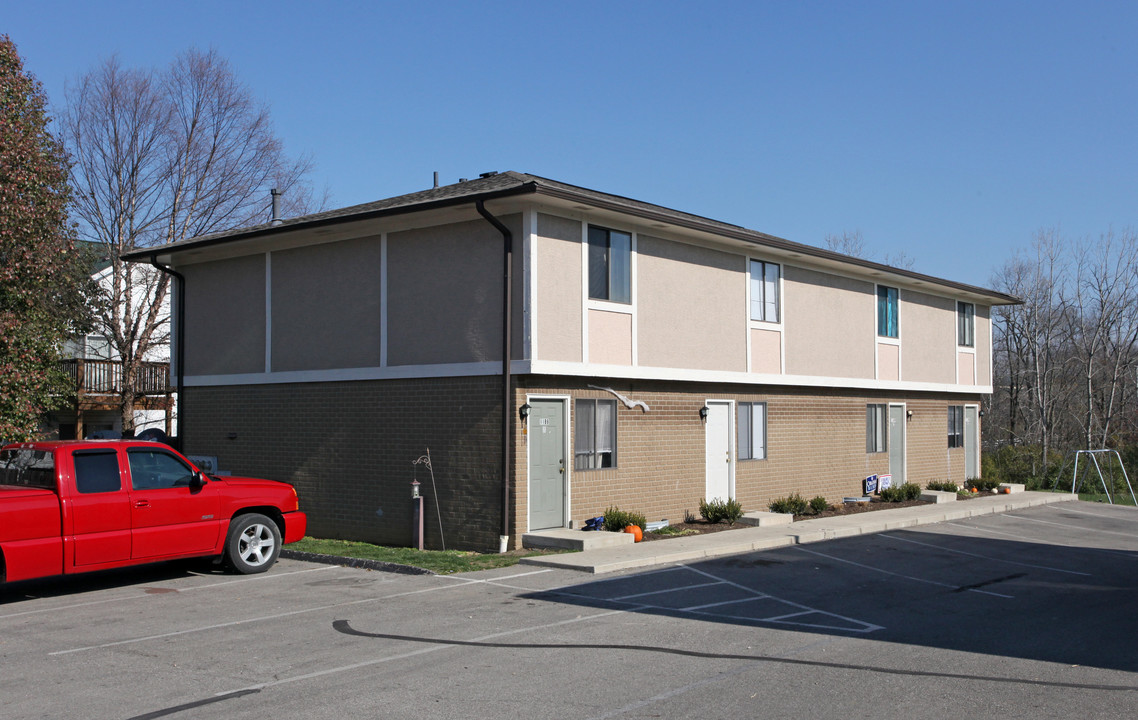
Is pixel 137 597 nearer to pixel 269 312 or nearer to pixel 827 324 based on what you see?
pixel 269 312

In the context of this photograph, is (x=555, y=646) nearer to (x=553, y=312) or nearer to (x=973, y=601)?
(x=973, y=601)

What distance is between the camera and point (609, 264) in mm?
16766

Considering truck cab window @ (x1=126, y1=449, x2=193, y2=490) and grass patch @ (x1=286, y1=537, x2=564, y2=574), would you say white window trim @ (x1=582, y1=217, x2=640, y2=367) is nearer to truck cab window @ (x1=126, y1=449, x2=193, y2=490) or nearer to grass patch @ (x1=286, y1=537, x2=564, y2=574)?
grass patch @ (x1=286, y1=537, x2=564, y2=574)

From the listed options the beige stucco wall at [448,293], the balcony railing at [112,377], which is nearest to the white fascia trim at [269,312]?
the beige stucco wall at [448,293]

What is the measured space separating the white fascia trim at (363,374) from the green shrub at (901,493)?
12247 mm

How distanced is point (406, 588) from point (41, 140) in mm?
12562

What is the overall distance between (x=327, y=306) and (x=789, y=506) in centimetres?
1015

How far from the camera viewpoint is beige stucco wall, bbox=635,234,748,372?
57.7 ft

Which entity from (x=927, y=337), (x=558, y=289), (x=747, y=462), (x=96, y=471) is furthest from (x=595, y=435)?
(x=927, y=337)

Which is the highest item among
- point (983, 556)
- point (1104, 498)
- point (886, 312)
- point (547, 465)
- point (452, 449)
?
point (886, 312)

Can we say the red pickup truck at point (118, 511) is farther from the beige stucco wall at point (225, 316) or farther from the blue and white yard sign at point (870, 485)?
the blue and white yard sign at point (870, 485)

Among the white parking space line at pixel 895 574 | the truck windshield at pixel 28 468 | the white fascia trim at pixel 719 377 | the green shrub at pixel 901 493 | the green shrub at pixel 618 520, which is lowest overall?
the white parking space line at pixel 895 574

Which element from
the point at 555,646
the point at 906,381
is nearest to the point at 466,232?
the point at 555,646

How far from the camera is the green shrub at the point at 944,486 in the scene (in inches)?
998
